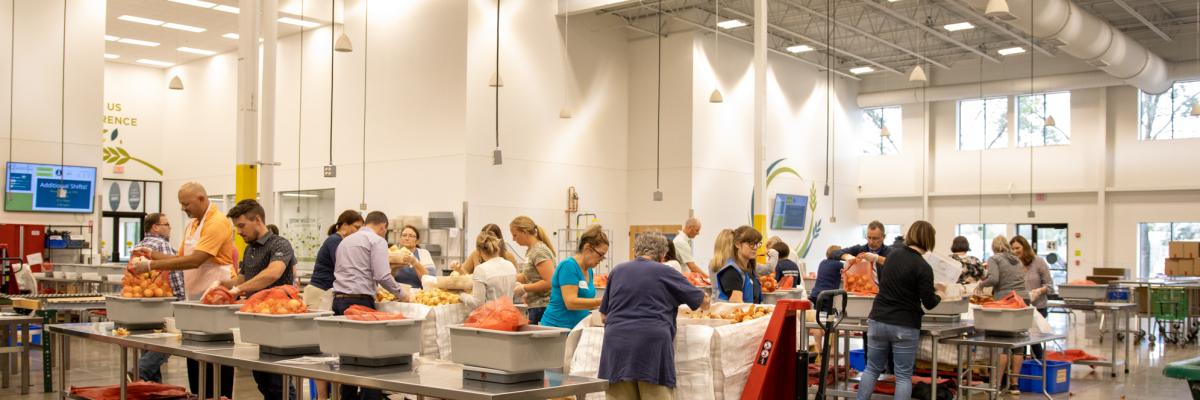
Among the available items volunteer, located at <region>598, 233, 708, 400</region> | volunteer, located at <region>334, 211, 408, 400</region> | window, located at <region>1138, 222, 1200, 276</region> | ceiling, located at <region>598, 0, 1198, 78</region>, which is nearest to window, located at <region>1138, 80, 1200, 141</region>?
ceiling, located at <region>598, 0, 1198, 78</region>

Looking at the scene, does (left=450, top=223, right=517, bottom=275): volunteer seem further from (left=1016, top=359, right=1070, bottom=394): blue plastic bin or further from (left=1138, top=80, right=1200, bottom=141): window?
(left=1138, top=80, right=1200, bottom=141): window

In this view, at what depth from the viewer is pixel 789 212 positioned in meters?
20.5

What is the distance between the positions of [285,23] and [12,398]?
1067cm

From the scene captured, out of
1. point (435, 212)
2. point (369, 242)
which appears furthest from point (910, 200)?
point (369, 242)

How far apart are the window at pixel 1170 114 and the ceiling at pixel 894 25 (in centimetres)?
76

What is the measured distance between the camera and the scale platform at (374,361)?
3.98 m

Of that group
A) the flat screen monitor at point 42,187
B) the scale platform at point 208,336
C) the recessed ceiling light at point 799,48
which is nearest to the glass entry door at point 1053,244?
the recessed ceiling light at point 799,48

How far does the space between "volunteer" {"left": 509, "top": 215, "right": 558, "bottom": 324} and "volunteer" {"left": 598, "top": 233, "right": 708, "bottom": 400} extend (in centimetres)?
154

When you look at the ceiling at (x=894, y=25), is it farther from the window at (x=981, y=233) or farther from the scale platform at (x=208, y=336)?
the scale platform at (x=208, y=336)

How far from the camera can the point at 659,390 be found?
4824 mm

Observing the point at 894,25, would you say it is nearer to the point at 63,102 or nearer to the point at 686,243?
the point at 686,243

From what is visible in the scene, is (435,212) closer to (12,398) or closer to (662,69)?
(662,69)

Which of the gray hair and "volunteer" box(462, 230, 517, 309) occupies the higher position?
the gray hair

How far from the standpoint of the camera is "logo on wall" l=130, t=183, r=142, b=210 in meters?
20.7
